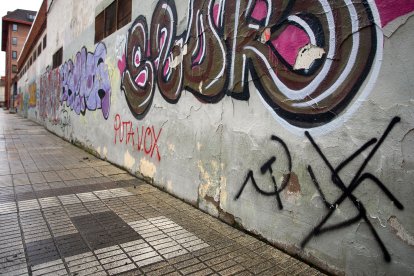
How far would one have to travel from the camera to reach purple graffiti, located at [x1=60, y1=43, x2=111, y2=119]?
7.41m

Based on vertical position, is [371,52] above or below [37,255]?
above

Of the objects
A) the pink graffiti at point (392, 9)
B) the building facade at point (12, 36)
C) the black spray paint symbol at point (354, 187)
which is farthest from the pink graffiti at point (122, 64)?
the building facade at point (12, 36)

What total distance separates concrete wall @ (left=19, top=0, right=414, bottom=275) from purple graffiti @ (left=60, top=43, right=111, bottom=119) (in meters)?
2.48

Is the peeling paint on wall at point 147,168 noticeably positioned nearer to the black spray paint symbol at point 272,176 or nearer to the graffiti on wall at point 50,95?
the black spray paint symbol at point 272,176

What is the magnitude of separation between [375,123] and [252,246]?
1623mm

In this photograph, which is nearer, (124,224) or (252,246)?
(252,246)

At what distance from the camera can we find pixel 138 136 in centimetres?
569

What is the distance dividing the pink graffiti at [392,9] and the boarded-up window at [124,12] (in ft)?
16.4

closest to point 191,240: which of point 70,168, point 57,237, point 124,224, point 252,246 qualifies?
point 252,246

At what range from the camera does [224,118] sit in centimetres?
357

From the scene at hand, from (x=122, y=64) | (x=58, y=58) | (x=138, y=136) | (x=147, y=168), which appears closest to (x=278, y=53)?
(x=147, y=168)

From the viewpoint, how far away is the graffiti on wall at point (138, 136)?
5.11m

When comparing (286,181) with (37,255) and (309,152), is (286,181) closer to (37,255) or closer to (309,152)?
(309,152)

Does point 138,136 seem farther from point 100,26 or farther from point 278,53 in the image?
point 100,26
